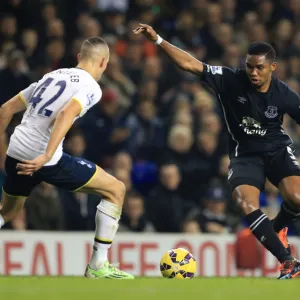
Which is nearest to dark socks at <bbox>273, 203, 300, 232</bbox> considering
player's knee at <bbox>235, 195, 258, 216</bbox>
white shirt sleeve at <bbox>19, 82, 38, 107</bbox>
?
player's knee at <bbox>235, 195, 258, 216</bbox>

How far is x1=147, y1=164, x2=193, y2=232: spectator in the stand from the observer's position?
47.6ft

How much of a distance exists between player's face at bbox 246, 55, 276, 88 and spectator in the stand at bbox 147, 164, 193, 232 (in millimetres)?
4225

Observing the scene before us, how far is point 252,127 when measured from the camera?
1066cm

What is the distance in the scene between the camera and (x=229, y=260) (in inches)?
566

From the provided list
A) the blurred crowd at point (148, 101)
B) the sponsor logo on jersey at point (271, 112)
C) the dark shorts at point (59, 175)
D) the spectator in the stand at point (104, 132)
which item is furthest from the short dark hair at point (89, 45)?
the spectator in the stand at point (104, 132)

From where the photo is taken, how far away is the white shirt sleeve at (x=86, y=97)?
9484mm

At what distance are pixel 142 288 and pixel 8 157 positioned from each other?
2158 mm

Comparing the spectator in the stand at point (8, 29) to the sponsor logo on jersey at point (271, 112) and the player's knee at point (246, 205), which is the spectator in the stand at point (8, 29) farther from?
the player's knee at point (246, 205)

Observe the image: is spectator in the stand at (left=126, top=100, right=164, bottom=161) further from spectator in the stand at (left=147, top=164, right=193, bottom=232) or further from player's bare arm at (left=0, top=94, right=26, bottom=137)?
player's bare arm at (left=0, top=94, right=26, bottom=137)

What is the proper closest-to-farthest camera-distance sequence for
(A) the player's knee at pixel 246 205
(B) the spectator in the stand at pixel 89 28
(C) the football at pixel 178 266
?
(A) the player's knee at pixel 246 205 → (C) the football at pixel 178 266 → (B) the spectator in the stand at pixel 89 28

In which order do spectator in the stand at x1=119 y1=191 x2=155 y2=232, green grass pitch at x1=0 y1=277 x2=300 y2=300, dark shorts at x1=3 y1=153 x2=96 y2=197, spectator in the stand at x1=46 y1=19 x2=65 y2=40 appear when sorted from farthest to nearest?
1. spectator in the stand at x1=46 y1=19 x2=65 y2=40
2. spectator in the stand at x1=119 y1=191 x2=155 y2=232
3. dark shorts at x1=3 y1=153 x2=96 y2=197
4. green grass pitch at x1=0 y1=277 x2=300 y2=300

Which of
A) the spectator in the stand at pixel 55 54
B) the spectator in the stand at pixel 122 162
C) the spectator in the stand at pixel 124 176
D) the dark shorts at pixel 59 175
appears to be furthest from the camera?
the spectator in the stand at pixel 55 54

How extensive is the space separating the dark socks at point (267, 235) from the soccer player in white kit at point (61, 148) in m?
1.31

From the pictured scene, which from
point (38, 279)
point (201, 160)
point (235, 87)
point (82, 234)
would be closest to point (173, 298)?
point (38, 279)
